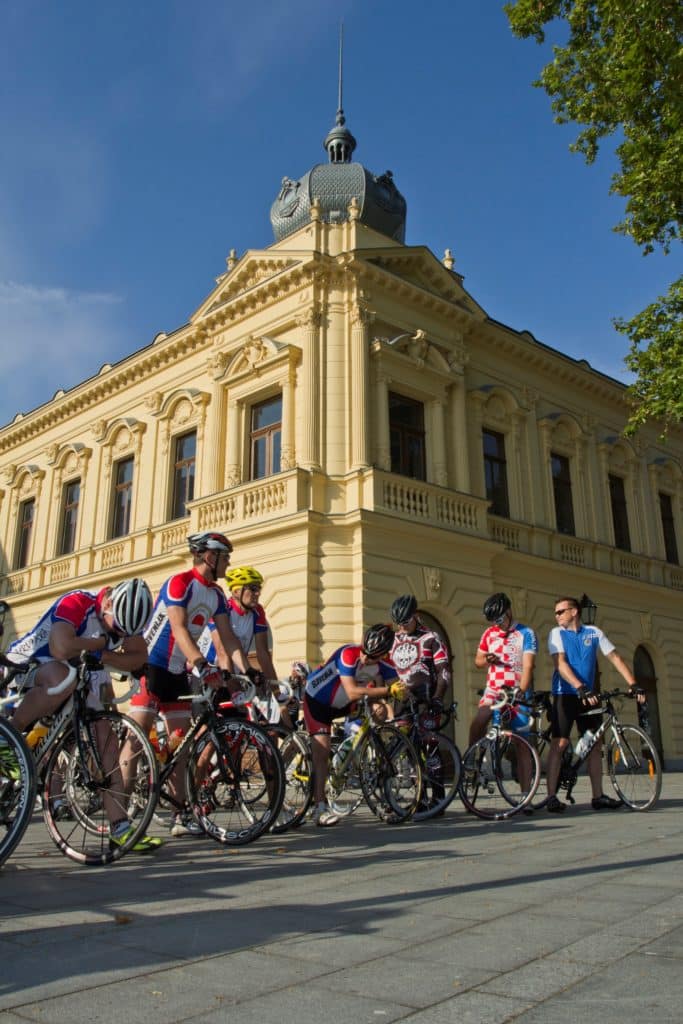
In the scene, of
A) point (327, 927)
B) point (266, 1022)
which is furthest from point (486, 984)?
point (327, 927)

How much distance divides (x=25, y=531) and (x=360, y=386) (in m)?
14.5

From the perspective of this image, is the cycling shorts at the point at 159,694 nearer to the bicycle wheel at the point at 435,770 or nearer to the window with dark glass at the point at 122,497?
the bicycle wheel at the point at 435,770

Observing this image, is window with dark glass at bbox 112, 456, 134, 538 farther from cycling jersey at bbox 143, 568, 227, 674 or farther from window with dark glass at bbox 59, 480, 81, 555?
cycling jersey at bbox 143, 568, 227, 674

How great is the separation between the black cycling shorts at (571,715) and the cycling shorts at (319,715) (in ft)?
7.20

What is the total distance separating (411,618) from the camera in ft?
27.1

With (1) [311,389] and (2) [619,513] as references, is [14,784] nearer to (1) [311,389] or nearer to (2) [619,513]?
(1) [311,389]

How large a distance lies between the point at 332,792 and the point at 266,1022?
4.89 m

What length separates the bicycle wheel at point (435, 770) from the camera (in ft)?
23.2

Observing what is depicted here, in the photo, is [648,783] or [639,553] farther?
[639,553]

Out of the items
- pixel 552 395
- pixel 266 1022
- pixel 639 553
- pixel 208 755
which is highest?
pixel 552 395

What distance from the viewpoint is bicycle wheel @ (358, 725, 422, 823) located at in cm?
672

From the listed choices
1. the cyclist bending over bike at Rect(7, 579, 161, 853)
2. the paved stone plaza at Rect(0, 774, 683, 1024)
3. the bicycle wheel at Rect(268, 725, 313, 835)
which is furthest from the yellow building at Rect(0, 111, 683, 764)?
the paved stone plaza at Rect(0, 774, 683, 1024)

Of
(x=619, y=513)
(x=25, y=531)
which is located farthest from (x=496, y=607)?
(x=25, y=531)

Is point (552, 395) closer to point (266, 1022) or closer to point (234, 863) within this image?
point (234, 863)
